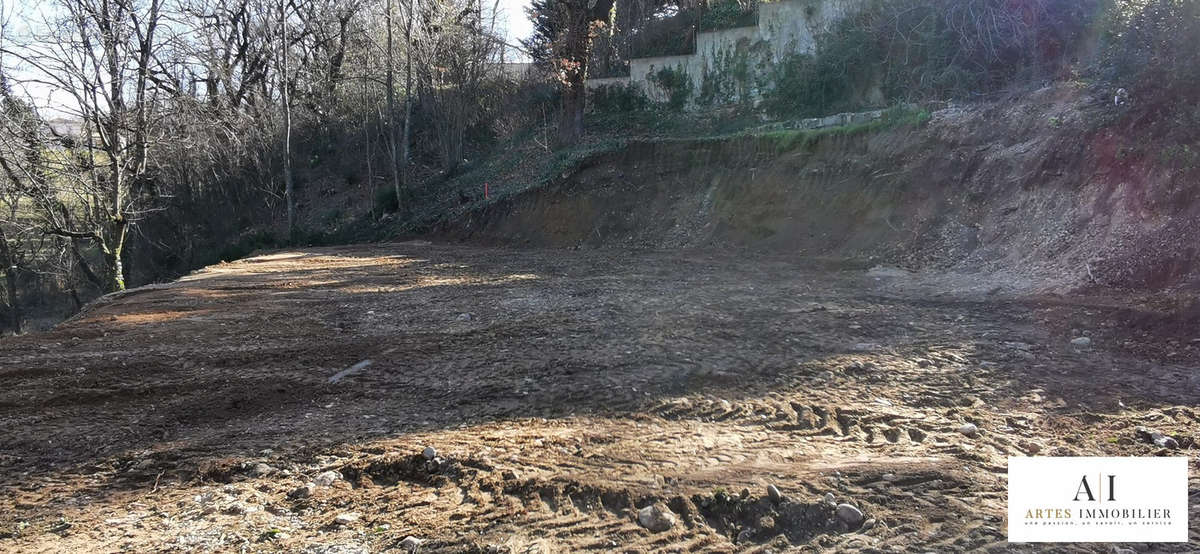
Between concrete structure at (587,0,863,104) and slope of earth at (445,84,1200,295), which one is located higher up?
concrete structure at (587,0,863,104)

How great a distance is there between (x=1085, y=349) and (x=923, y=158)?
822 cm

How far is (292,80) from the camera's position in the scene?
28438mm

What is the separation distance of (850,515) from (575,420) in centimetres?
215

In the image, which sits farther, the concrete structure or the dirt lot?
the concrete structure

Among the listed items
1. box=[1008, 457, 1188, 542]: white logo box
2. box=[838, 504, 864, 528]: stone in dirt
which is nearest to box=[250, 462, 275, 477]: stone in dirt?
box=[838, 504, 864, 528]: stone in dirt

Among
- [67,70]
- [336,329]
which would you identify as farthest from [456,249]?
[336,329]

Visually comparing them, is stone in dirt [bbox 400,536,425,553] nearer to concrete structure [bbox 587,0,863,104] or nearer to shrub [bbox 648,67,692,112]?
concrete structure [bbox 587,0,863,104]

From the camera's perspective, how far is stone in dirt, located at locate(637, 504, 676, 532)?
11.4 feet

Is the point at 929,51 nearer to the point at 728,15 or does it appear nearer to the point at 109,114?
the point at 728,15

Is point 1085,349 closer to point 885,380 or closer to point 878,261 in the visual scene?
point 885,380

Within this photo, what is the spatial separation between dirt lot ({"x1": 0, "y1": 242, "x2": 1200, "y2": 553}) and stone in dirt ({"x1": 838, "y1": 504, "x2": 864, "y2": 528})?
0.04 meters

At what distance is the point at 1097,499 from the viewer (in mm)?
3561

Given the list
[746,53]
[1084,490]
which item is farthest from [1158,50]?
[746,53]

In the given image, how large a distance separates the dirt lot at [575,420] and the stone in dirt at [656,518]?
Answer: 0.16 ft
